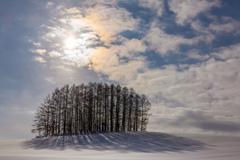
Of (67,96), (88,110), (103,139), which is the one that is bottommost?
(103,139)

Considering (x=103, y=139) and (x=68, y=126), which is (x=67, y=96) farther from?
(x=103, y=139)

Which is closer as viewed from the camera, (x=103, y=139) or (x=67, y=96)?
(x=103, y=139)

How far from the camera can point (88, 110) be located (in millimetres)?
49594

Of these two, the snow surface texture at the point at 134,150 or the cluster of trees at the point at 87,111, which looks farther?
the cluster of trees at the point at 87,111

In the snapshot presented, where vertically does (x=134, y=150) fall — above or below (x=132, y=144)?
above

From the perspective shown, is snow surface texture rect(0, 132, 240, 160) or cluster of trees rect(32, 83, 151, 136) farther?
cluster of trees rect(32, 83, 151, 136)

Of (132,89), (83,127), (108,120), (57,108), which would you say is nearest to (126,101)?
(132,89)

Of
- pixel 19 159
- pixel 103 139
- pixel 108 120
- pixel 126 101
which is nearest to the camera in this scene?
pixel 19 159

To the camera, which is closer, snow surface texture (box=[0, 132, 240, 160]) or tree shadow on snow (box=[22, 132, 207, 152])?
snow surface texture (box=[0, 132, 240, 160])

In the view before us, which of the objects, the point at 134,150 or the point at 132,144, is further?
the point at 132,144

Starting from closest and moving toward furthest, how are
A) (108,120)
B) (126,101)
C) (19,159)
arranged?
(19,159) → (108,120) → (126,101)

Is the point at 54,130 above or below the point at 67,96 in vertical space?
below

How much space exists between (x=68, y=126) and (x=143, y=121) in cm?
1791

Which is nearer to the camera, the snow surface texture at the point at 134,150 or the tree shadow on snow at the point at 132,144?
the snow surface texture at the point at 134,150
